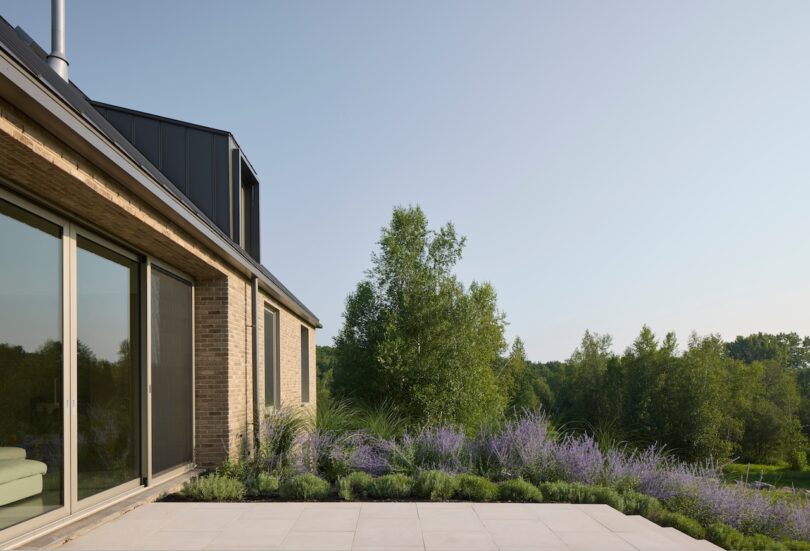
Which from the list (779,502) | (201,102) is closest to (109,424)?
(779,502)

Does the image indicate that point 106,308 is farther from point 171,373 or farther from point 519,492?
point 519,492

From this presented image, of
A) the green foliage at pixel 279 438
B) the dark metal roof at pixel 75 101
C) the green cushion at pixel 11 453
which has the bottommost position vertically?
the green foliage at pixel 279 438

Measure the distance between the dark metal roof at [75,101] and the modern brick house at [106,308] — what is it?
3cm

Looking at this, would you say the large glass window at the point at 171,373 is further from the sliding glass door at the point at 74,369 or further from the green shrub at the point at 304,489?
the green shrub at the point at 304,489

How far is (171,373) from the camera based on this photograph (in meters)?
6.98

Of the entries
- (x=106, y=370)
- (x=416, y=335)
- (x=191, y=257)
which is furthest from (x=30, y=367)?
(x=416, y=335)

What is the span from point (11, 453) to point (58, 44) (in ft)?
17.2

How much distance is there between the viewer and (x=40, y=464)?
4426mm

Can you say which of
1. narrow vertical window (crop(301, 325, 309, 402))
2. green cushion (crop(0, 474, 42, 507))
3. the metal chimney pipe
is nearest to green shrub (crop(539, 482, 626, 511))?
green cushion (crop(0, 474, 42, 507))

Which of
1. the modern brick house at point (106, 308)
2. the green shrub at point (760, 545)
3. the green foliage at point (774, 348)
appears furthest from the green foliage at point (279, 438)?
the green foliage at point (774, 348)

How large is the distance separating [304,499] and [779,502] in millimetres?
4829

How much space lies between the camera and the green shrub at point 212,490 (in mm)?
6457

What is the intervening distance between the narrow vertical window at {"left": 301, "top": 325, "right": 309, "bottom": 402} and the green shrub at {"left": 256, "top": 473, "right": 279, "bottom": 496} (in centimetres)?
816

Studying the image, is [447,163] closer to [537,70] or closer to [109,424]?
[537,70]
